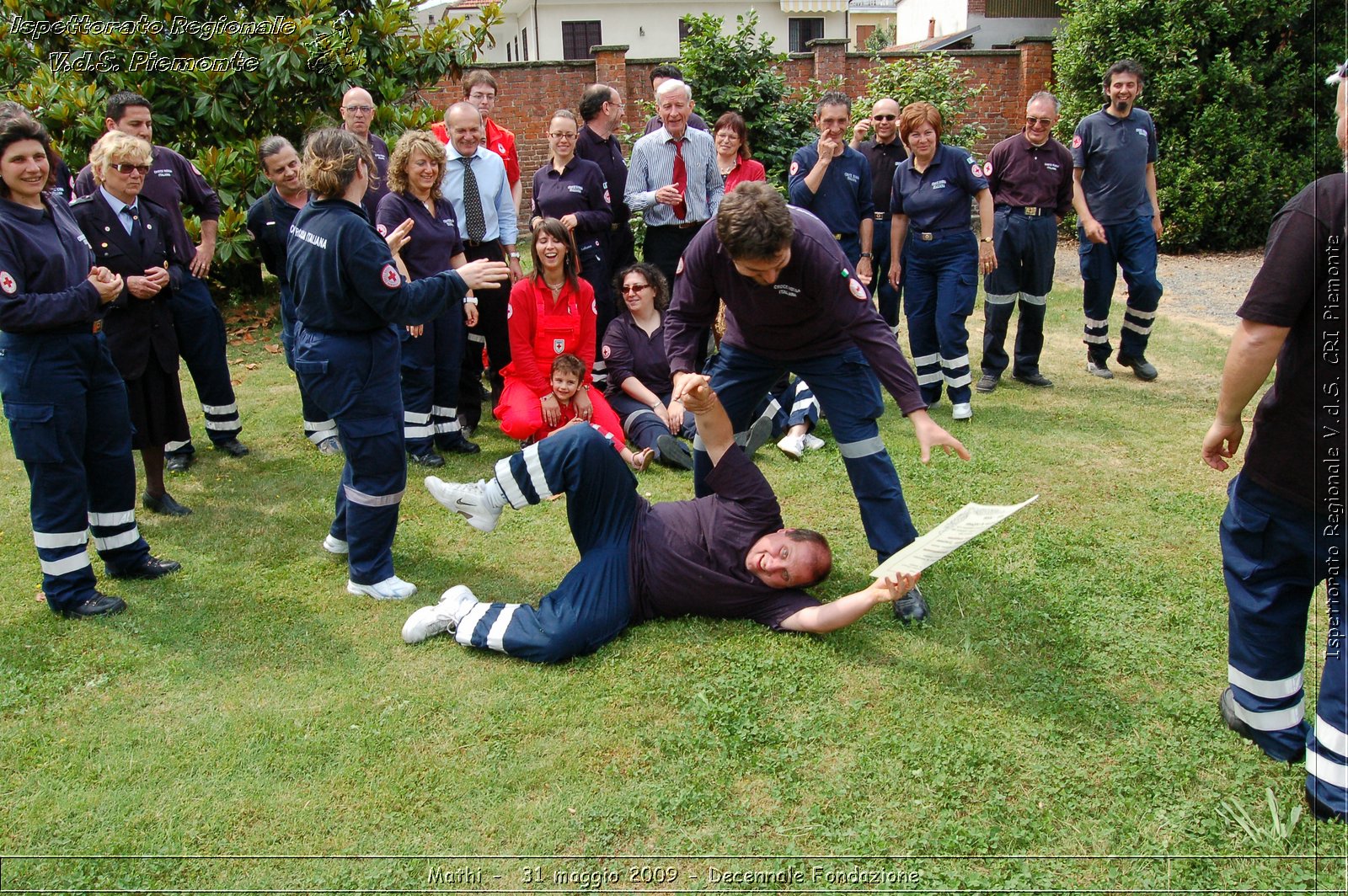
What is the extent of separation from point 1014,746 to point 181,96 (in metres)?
10.9

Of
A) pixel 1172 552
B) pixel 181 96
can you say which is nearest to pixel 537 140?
pixel 181 96

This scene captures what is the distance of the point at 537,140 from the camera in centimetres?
1666

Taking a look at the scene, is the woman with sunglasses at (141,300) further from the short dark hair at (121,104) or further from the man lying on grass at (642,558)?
the man lying on grass at (642,558)

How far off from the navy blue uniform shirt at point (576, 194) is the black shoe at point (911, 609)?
4181mm

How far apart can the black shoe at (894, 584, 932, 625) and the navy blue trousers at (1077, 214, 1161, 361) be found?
199 inches

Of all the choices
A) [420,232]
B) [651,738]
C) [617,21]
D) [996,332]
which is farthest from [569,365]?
[617,21]

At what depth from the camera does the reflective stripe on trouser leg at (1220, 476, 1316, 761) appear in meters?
3.12

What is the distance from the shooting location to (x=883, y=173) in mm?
8258

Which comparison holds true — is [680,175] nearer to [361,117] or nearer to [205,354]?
[361,117]

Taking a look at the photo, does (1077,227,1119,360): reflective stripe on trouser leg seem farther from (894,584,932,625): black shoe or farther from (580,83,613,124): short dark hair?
(894,584,932,625): black shoe

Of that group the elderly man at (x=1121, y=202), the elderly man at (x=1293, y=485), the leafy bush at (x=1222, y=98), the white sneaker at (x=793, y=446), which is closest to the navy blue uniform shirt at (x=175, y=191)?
the white sneaker at (x=793, y=446)

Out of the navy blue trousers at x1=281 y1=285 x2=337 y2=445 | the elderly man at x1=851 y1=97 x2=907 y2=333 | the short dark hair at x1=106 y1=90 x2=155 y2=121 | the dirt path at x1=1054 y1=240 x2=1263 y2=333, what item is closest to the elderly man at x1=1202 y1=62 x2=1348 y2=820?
the elderly man at x1=851 y1=97 x2=907 y2=333

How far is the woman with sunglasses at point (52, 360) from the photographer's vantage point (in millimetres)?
4262

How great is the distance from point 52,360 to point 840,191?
5.44m
